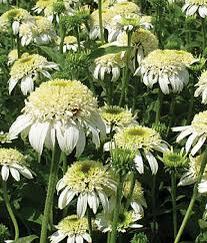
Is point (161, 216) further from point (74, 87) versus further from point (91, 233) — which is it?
point (74, 87)

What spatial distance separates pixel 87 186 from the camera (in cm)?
225

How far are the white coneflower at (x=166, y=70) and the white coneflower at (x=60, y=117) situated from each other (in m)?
1.03

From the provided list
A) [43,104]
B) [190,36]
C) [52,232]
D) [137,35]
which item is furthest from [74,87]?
[190,36]

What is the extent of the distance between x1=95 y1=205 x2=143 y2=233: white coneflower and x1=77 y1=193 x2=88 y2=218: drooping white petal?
12 cm

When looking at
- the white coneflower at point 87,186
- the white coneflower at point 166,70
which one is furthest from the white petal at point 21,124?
the white coneflower at point 166,70

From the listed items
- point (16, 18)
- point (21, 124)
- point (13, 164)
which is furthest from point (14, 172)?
point (16, 18)

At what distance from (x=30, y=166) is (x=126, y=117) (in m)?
0.45

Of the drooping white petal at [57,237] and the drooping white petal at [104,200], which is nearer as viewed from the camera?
the drooping white petal at [104,200]

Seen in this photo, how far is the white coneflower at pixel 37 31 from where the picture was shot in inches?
155

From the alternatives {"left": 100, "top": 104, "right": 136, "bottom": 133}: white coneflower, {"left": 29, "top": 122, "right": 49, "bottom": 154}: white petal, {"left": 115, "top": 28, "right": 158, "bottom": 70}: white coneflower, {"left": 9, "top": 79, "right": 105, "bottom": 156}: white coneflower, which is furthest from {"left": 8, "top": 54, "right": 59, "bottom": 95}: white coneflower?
{"left": 29, "top": 122, "right": 49, "bottom": 154}: white petal

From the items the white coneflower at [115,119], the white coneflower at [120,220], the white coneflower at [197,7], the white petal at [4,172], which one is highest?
the white coneflower at [197,7]

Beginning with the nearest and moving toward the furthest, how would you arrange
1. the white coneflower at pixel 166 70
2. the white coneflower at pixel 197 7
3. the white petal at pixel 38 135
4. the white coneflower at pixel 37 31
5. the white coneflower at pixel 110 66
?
the white petal at pixel 38 135
the white coneflower at pixel 166 70
the white coneflower at pixel 110 66
the white coneflower at pixel 197 7
the white coneflower at pixel 37 31

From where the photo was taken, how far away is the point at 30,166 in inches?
112

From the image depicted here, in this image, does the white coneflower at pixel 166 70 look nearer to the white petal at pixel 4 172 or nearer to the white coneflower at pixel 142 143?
the white coneflower at pixel 142 143
